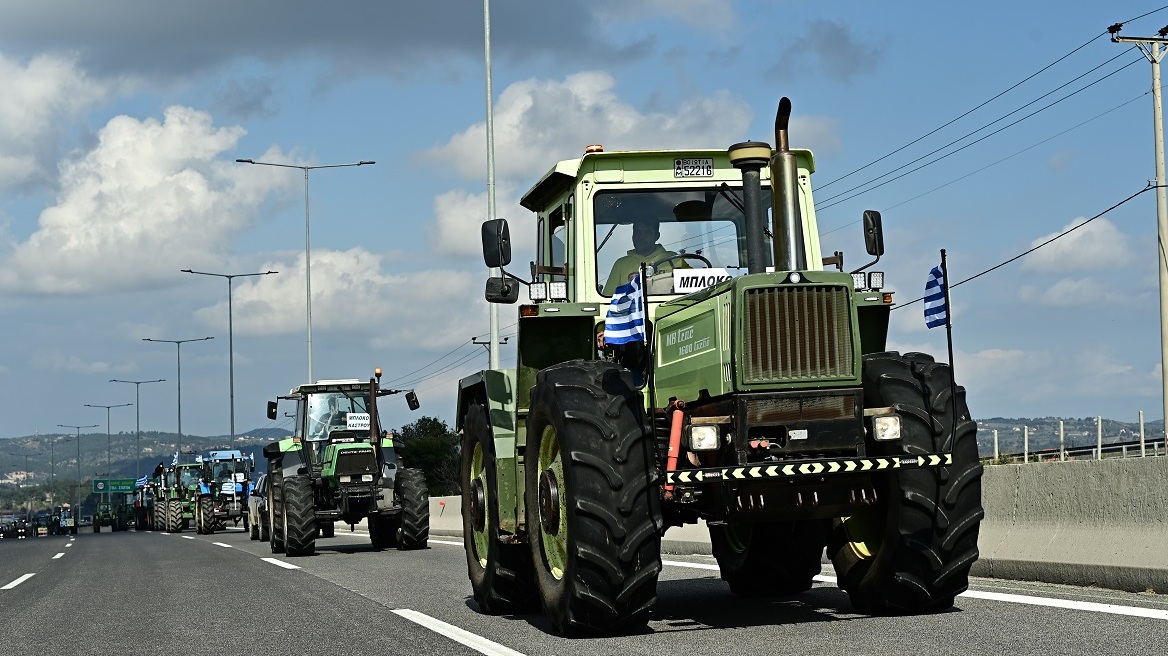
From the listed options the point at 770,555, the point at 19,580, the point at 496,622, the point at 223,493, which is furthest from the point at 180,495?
the point at 770,555

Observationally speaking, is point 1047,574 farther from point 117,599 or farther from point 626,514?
A: point 117,599

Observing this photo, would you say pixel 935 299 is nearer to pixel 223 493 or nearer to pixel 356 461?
pixel 356 461

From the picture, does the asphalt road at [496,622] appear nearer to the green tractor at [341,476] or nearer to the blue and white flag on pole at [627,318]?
the blue and white flag on pole at [627,318]

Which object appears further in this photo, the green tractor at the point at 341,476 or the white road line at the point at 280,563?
the green tractor at the point at 341,476

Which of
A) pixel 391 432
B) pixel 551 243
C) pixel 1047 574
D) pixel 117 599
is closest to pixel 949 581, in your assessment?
pixel 1047 574

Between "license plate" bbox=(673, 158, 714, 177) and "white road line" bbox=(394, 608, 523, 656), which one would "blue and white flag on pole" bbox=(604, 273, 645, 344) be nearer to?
"license plate" bbox=(673, 158, 714, 177)

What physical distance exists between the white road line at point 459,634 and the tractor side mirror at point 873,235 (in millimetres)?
3411

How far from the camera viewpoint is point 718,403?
849cm

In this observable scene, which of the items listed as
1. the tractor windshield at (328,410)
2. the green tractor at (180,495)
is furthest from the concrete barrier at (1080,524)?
the green tractor at (180,495)

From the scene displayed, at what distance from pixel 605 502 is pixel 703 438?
2.09 ft

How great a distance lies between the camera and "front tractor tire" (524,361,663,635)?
8.22 metres

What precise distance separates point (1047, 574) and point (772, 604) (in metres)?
2.22

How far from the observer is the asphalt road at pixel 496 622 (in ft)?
26.0

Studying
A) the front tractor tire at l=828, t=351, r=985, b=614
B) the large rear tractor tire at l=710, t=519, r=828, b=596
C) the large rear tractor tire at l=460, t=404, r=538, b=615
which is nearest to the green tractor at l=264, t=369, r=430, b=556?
the large rear tractor tire at l=460, t=404, r=538, b=615
